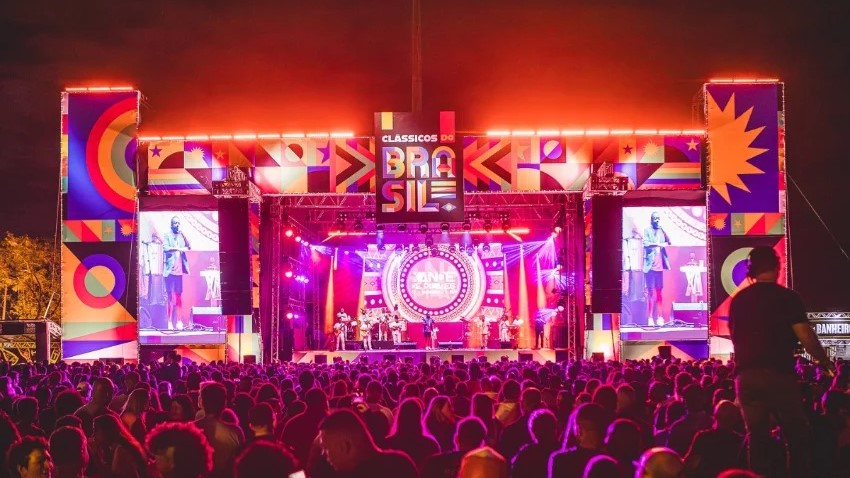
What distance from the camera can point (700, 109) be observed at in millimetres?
23359

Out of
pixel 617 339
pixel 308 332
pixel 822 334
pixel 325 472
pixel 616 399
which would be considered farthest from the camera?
pixel 308 332

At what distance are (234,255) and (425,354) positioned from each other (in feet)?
21.4

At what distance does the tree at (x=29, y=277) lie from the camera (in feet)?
138

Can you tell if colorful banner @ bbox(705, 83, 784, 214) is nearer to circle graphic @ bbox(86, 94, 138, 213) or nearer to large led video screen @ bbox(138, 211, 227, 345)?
large led video screen @ bbox(138, 211, 227, 345)

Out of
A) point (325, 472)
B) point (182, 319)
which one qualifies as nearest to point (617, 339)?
point (182, 319)

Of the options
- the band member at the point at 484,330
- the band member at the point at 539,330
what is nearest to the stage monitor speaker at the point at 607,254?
the band member at the point at 539,330

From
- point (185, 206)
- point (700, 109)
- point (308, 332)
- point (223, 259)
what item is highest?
point (700, 109)

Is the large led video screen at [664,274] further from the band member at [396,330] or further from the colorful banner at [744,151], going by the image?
the band member at [396,330]

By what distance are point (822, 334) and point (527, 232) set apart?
1192cm

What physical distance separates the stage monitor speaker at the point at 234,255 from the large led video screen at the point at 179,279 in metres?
1.77

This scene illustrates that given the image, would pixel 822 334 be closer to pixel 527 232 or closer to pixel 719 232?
pixel 719 232

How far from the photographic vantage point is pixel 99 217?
Answer: 77.9ft

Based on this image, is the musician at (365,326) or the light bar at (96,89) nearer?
the light bar at (96,89)

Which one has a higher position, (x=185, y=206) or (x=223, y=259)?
(x=185, y=206)
